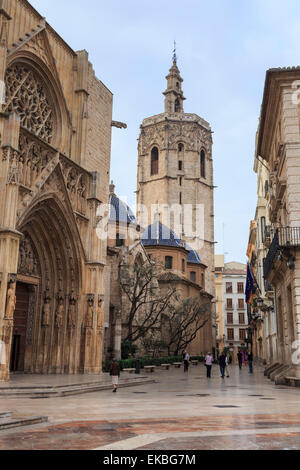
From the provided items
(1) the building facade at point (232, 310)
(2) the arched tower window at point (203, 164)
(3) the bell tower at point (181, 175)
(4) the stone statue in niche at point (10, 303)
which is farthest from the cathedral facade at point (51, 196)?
(1) the building facade at point (232, 310)

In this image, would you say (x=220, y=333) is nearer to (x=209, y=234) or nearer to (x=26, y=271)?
(x=209, y=234)

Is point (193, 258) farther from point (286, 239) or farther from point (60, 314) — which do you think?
point (286, 239)

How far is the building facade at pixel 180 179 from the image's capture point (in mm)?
68625

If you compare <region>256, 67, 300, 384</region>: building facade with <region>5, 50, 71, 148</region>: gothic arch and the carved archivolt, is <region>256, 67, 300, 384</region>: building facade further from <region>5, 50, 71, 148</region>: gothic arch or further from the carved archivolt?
the carved archivolt

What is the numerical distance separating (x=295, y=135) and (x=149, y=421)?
49.3ft

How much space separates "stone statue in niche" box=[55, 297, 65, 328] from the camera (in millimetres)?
22781

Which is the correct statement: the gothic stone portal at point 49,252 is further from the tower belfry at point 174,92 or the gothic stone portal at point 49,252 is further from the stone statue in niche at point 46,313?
the tower belfry at point 174,92

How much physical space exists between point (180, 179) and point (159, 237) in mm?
18128

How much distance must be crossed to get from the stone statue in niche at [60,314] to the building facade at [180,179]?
44954 mm

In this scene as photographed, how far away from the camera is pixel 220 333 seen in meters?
89.1

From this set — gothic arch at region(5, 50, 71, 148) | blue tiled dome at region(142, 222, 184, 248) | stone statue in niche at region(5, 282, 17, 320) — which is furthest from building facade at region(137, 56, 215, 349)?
stone statue in niche at region(5, 282, 17, 320)
